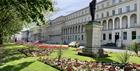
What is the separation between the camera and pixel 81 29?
102m

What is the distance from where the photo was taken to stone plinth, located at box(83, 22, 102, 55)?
19.8 m

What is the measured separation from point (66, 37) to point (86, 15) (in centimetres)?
3011

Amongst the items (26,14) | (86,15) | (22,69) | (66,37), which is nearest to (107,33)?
(86,15)

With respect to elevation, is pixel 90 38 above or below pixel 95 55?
→ above

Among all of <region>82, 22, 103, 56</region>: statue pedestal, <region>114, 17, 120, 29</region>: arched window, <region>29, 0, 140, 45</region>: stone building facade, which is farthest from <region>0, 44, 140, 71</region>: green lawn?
<region>114, 17, 120, 29</region>: arched window

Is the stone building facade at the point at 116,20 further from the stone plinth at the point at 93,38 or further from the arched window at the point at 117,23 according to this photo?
the stone plinth at the point at 93,38

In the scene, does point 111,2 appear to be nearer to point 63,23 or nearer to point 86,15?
point 86,15

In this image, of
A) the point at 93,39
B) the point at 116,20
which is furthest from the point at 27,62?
the point at 116,20

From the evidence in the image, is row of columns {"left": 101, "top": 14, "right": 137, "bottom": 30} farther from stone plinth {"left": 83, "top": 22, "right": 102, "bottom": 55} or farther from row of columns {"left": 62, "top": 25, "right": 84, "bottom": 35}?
stone plinth {"left": 83, "top": 22, "right": 102, "bottom": 55}

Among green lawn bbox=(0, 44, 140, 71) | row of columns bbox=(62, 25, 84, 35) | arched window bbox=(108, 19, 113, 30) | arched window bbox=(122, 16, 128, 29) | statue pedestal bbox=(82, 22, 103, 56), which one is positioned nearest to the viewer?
green lawn bbox=(0, 44, 140, 71)

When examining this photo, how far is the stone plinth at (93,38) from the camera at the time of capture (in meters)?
19.8

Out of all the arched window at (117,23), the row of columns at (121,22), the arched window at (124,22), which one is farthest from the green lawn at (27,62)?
the arched window at (117,23)

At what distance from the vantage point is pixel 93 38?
19906mm

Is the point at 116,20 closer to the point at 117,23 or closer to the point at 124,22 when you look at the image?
the point at 117,23
